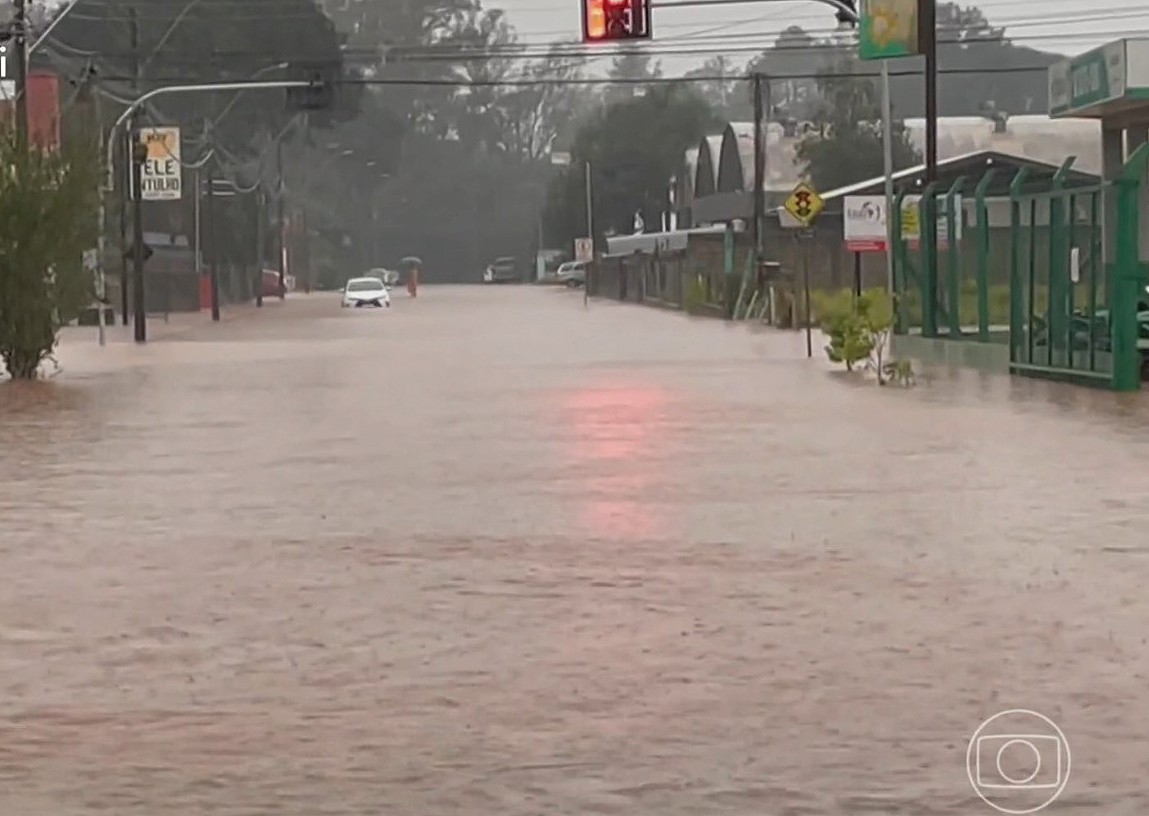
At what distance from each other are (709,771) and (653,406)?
19083 mm

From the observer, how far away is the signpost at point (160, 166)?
6053cm

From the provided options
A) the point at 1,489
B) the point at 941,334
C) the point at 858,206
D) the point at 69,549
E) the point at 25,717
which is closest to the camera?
the point at 25,717

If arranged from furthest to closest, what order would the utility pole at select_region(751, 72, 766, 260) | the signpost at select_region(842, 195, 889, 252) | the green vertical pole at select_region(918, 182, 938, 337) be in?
the utility pole at select_region(751, 72, 766, 260) → the signpost at select_region(842, 195, 889, 252) → the green vertical pole at select_region(918, 182, 938, 337)

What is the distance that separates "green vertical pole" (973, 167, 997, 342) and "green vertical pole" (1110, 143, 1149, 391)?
6.12 metres

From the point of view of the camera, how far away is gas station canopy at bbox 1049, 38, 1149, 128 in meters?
39.1

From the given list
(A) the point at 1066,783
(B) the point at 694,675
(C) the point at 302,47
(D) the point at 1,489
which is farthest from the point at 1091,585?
(C) the point at 302,47

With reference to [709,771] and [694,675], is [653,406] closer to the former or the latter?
[694,675]

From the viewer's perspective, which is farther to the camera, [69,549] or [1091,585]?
[69,549]

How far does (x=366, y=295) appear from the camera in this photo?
9156cm

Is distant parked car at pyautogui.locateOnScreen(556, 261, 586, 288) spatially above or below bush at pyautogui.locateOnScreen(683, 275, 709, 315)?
below

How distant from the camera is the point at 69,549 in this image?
48.0 ft

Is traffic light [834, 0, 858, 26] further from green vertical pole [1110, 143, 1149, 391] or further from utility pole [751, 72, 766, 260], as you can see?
utility pole [751, 72, 766, 260]

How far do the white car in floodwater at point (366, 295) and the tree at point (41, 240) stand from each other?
2174 inches

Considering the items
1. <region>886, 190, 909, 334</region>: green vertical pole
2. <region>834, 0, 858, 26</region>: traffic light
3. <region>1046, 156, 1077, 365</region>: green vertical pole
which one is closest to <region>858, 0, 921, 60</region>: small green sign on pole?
<region>834, 0, 858, 26</region>: traffic light
